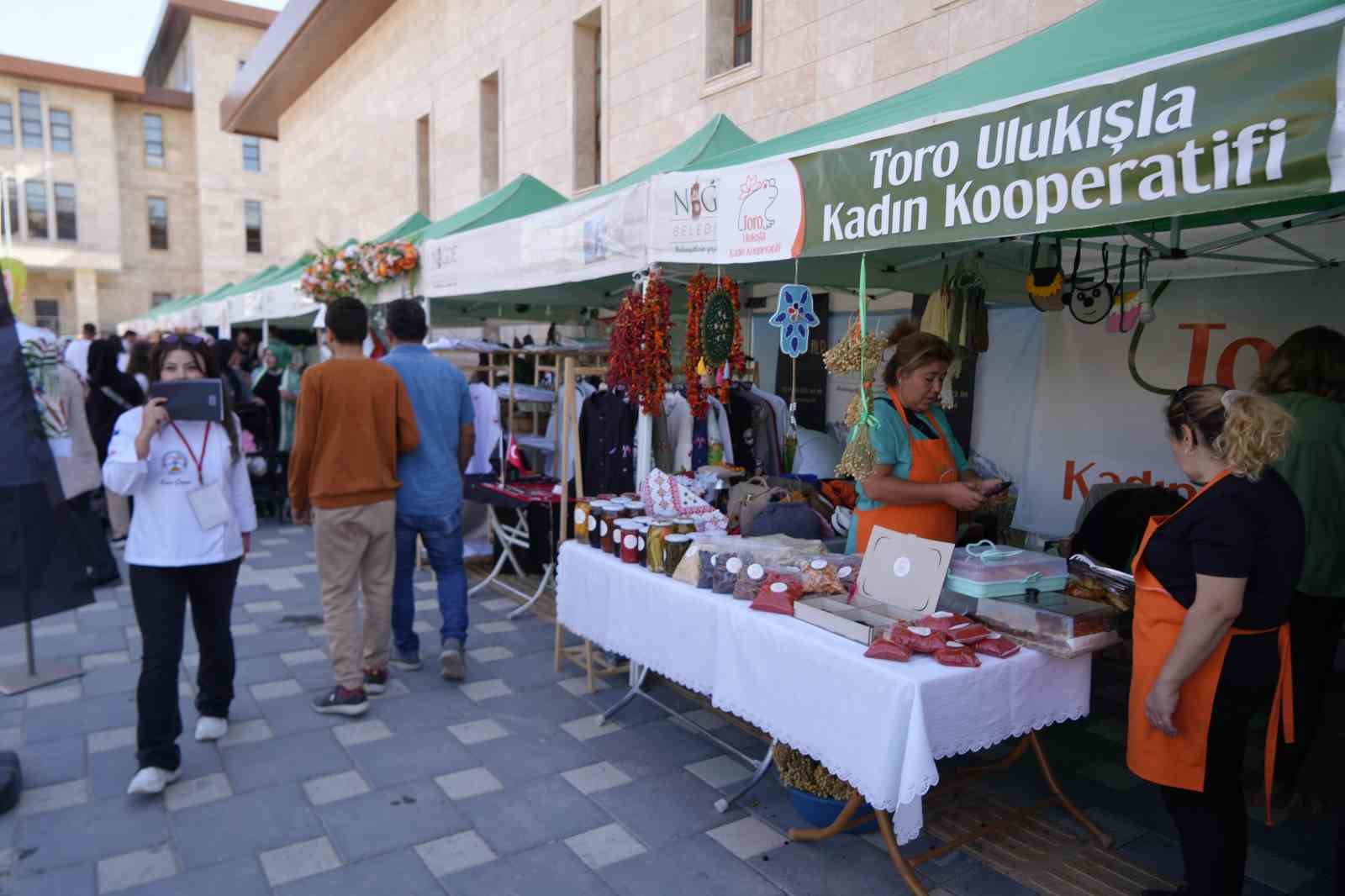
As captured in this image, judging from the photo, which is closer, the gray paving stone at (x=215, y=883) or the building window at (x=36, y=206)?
the gray paving stone at (x=215, y=883)

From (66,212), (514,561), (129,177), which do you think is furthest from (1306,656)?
(129,177)

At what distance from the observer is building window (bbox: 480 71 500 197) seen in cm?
1207

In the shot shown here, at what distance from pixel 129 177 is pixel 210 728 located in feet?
129

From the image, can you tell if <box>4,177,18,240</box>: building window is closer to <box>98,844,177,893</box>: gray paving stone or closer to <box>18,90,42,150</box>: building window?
<box>18,90,42,150</box>: building window

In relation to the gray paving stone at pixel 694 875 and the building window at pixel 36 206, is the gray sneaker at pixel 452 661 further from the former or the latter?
the building window at pixel 36 206

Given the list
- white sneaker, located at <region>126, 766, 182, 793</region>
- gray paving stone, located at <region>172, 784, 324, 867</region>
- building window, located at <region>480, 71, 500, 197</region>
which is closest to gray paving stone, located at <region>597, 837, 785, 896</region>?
gray paving stone, located at <region>172, 784, 324, 867</region>

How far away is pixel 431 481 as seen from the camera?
13.1 feet

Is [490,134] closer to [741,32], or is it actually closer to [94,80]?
[741,32]

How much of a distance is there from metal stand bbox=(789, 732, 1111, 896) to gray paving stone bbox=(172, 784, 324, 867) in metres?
1.73

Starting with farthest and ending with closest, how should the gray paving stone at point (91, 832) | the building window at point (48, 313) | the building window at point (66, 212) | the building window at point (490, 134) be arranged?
the building window at point (48, 313) → the building window at point (66, 212) → the building window at point (490, 134) → the gray paving stone at point (91, 832)

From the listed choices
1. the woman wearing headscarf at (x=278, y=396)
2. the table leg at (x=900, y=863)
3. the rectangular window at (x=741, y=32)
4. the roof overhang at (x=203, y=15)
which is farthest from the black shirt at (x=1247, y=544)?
the roof overhang at (x=203, y=15)

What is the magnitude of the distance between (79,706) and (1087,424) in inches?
229

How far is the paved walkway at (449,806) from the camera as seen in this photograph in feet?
8.52

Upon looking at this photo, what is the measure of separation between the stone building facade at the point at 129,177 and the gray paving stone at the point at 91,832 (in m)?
32.3
